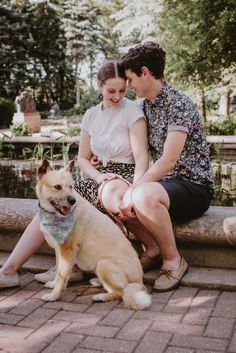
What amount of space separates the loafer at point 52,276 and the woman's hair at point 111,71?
1.44 m

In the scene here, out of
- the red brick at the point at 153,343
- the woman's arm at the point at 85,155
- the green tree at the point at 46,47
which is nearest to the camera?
the red brick at the point at 153,343

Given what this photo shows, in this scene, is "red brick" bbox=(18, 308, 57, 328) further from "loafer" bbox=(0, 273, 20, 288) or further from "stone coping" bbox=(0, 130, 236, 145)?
"stone coping" bbox=(0, 130, 236, 145)

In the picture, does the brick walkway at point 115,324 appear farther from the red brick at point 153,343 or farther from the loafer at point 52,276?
the loafer at point 52,276

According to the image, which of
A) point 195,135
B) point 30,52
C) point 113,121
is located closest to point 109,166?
point 113,121

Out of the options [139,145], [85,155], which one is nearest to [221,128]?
[85,155]

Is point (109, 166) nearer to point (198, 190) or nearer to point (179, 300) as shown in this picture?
point (198, 190)

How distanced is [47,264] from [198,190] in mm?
1385

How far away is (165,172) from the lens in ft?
10.9

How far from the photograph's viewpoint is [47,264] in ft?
12.7

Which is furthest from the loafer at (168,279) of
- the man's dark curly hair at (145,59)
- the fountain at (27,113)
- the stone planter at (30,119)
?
the fountain at (27,113)

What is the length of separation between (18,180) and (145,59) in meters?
3.80

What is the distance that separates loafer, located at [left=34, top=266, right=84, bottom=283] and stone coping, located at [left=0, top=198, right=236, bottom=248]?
0.46 metres

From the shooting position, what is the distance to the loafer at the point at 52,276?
11.7ft

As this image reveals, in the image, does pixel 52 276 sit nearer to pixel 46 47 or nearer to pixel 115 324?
pixel 115 324
